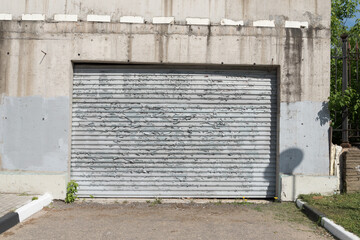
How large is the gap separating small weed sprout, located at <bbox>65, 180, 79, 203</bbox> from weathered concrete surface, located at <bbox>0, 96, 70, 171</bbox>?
362 mm

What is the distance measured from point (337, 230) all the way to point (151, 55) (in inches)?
185

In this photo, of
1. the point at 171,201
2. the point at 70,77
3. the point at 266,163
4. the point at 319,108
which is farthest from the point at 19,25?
the point at 319,108

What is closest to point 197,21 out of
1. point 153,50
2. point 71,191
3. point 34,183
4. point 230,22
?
point 230,22

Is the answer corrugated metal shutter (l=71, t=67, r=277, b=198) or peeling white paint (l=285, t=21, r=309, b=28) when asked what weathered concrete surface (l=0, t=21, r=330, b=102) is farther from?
corrugated metal shutter (l=71, t=67, r=277, b=198)

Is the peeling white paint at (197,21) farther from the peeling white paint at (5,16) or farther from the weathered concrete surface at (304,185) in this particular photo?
the peeling white paint at (5,16)

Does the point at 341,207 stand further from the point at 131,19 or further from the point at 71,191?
the point at 131,19

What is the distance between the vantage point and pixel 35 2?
659 cm

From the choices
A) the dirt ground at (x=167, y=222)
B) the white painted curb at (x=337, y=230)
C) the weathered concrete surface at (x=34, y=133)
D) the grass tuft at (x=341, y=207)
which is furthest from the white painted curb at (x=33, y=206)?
the grass tuft at (x=341, y=207)

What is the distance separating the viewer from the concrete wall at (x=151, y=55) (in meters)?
6.49

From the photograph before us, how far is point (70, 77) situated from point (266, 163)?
466cm

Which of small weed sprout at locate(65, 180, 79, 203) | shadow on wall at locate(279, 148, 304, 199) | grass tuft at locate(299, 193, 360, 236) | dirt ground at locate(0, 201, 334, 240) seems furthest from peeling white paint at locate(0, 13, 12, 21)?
grass tuft at locate(299, 193, 360, 236)

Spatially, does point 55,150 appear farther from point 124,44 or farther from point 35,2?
point 35,2

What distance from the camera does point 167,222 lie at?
17.3ft

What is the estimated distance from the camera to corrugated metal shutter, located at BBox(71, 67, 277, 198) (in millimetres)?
6676
